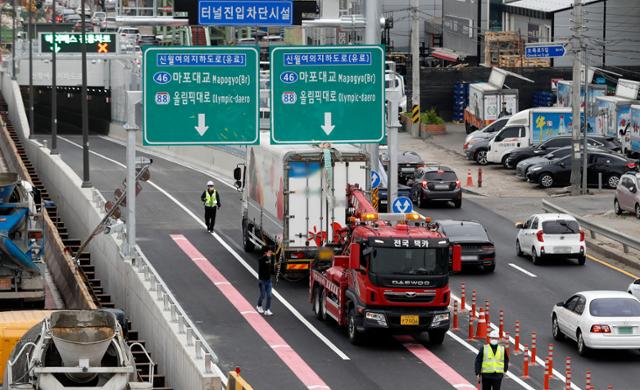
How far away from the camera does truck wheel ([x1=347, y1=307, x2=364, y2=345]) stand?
33.5m

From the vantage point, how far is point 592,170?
6084cm

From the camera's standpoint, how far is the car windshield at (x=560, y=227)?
144 ft

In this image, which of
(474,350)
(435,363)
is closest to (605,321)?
(474,350)

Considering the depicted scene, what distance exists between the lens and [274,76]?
38.9m

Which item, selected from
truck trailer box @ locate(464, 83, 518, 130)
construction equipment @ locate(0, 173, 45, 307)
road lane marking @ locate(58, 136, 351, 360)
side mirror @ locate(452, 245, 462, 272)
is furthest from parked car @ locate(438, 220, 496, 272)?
truck trailer box @ locate(464, 83, 518, 130)

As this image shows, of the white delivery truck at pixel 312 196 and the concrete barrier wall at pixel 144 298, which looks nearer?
the concrete barrier wall at pixel 144 298

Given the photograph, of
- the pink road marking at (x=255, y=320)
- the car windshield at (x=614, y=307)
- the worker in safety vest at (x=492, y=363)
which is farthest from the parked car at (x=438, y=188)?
the worker in safety vest at (x=492, y=363)

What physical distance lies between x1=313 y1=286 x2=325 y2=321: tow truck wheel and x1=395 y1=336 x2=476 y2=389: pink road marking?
2.17m

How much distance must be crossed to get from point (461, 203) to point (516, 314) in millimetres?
19604

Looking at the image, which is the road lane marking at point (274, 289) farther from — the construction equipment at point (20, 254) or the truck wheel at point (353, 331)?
the construction equipment at point (20, 254)

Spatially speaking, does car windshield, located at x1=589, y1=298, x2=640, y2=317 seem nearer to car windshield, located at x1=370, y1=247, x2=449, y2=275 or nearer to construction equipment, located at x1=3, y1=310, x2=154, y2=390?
car windshield, located at x1=370, y1=247, x2=449, y2=275

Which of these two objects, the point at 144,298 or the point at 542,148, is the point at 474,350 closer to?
the point at 144,298

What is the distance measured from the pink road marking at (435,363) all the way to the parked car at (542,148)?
3258cm

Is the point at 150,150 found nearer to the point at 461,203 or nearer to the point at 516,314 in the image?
the point at 461,203
